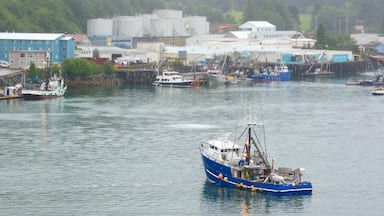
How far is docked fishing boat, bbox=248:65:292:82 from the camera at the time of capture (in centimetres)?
3325

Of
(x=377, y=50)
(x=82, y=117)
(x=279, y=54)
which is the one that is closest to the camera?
(x=82, y=117)

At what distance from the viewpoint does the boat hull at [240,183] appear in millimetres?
14094

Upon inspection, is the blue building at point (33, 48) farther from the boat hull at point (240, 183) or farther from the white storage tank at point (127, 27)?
the boat hull at point (240, 183)

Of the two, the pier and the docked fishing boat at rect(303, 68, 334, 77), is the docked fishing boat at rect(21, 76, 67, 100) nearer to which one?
the pier

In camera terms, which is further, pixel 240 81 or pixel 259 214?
pixel 240 81

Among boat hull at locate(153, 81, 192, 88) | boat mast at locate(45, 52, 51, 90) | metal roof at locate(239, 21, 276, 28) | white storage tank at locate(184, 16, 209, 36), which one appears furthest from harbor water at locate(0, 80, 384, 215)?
metal roof at locate(239, 21, 276, 28)

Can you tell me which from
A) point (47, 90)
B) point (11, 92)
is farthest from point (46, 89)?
point (11, 92)

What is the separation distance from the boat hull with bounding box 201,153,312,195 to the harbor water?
83 mm

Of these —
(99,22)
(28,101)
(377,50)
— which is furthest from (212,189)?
(377,50)

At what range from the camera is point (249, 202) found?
13.9m

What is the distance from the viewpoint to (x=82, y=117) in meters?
21.4

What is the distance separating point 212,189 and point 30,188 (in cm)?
221

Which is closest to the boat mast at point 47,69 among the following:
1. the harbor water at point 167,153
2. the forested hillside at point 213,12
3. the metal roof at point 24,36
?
the harbor water at point 167,153

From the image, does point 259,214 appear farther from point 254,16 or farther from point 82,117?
point 254,16
